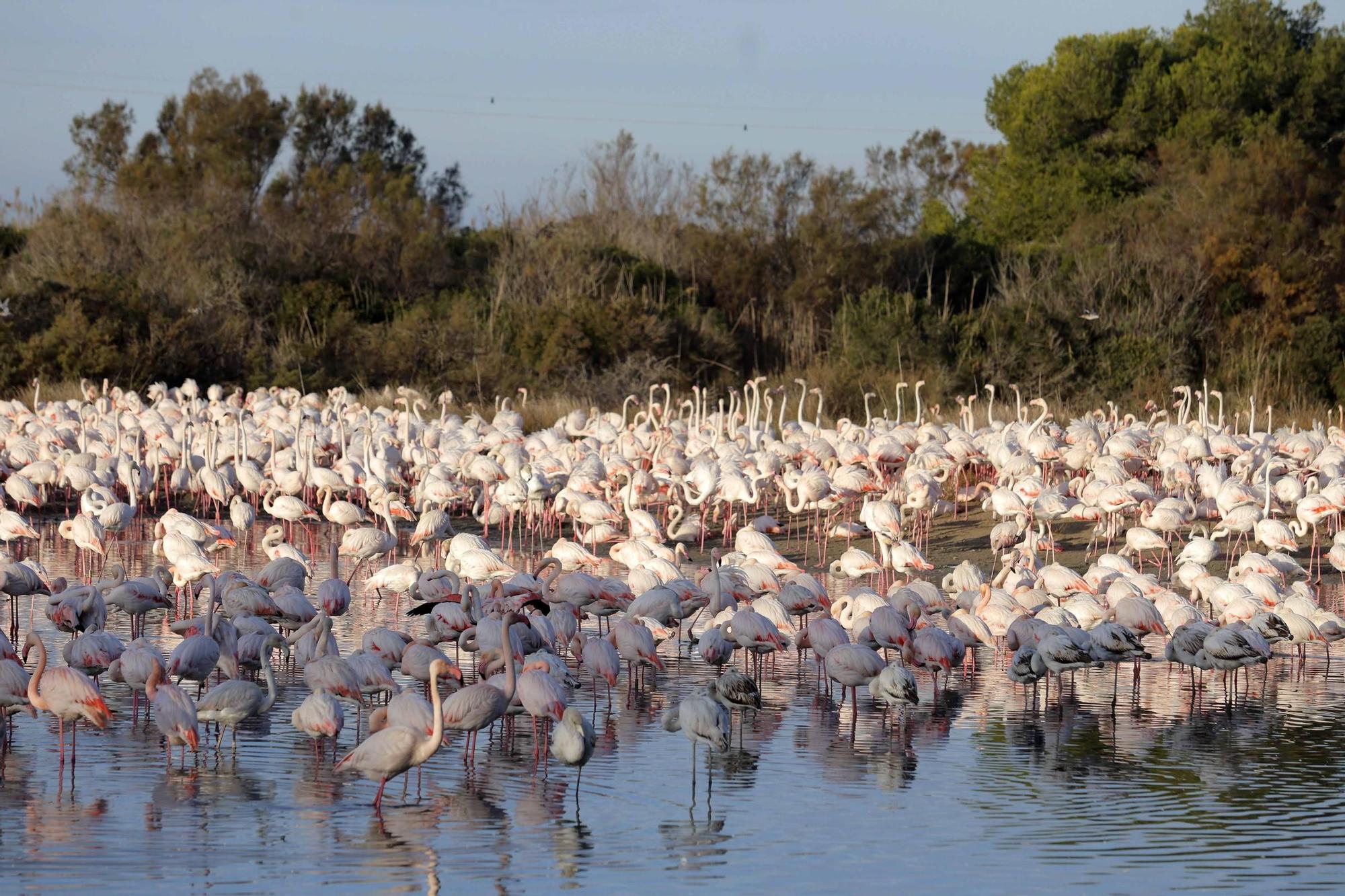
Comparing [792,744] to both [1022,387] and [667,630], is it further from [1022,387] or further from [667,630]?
[1022,387]

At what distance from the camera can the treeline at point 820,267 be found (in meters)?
25.6

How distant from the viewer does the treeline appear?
83.9 feet

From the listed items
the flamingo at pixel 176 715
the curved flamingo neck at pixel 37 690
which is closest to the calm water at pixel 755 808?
the flamingo at pixel 176 715

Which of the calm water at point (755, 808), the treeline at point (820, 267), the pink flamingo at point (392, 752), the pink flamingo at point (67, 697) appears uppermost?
the treeline at point (820, 267)

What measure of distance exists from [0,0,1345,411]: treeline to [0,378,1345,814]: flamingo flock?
14.3 feet

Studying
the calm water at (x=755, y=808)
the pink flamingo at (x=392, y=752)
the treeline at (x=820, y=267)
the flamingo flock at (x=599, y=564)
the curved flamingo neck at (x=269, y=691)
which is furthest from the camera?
the treeline at (x=820, y=267)

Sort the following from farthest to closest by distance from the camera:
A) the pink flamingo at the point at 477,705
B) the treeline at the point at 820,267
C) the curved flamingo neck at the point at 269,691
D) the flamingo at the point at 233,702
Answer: the treeline at the point at 820,267 < the curved flamingo neck at the point at 269,691 < the flamingo at the point at 233,702 < the pink flamingo at the point at 477,705

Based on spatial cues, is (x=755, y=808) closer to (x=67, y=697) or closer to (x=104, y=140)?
(x=67, y=697)

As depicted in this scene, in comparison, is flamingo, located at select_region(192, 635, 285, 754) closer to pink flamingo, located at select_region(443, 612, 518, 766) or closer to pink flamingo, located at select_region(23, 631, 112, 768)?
pink flamingo, located at select_region(23, 631, 112, 768)

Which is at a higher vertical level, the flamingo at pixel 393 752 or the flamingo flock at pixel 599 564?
the flamingo flock at pixel 599 564

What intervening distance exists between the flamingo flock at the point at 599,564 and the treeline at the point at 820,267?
4.37 m

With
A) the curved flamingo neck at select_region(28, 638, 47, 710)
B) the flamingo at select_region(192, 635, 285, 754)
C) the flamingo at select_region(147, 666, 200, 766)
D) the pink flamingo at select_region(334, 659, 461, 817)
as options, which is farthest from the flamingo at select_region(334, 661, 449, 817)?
the curved flamingo neck at select_region(28, 638, 47, 710)

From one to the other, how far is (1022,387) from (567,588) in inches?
694

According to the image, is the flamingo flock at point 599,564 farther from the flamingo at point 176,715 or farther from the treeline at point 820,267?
the treeline at point 820,267
